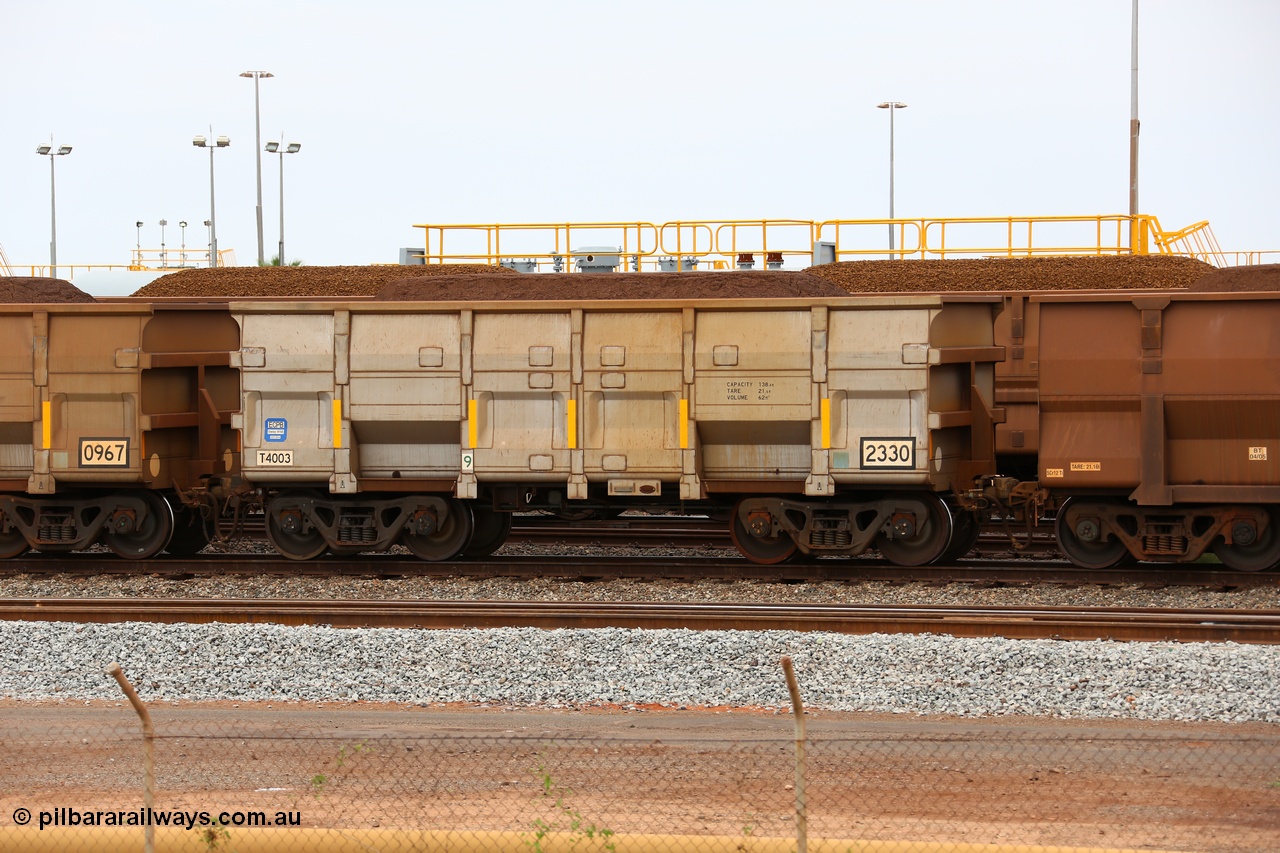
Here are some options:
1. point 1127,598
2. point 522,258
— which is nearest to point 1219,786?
point 1127,598

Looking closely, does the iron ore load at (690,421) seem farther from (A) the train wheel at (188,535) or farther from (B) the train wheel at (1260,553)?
(A) the train wheel at (188,535)

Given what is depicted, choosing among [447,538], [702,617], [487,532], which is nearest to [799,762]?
[702,617]

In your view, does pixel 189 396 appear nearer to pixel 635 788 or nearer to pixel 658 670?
pixel 658 670

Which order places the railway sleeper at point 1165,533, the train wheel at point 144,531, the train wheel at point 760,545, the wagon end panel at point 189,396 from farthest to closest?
the train wheel at point 144,531 < the wagon end panel at point 189,396 < the train wheel at point 760,545 < the railway sleeper at point 1165,533

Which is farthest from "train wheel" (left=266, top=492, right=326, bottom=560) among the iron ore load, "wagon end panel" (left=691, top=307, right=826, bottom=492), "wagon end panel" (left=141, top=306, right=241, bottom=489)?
"wagon end panel" (left=691, top=307, right=826, bottom=492)

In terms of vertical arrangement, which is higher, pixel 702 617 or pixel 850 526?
pixel 850 526

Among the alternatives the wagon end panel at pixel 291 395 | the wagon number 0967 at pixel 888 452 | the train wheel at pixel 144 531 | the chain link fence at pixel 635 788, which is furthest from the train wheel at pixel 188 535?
the wagon number 0967 at pixel 888 452

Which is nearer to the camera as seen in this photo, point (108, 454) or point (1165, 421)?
point (1165, 421)

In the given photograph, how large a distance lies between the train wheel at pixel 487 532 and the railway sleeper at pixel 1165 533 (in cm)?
614

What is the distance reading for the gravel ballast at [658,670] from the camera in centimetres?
869

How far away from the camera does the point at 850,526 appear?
13984 millimetres

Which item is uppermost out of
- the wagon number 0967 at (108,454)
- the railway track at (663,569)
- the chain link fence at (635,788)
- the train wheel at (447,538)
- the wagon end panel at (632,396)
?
the wagon end panel at (632,396)

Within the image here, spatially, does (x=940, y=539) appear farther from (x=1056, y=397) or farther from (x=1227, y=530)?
(x=1227, y=530)

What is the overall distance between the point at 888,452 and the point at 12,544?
10008 millimetres
